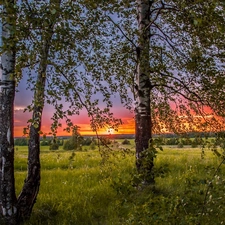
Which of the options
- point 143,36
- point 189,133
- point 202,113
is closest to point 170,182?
point 189,133

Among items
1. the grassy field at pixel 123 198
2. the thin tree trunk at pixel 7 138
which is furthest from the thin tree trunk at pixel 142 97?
the thin tree trunk at pixel 7 138

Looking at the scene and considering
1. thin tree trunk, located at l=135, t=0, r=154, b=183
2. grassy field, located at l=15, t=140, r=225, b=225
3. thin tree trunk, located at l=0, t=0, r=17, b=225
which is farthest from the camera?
thin tree trunk, located at l=135, t=0, r=154, b=183

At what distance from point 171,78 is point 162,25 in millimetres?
2475

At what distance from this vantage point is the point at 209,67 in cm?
983

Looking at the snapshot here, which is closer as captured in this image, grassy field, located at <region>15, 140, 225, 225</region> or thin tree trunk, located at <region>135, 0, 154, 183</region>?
grassy field, located at <region>15, 140, 225, 225</region>


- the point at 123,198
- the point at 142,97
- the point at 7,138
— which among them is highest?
the point at 142,97

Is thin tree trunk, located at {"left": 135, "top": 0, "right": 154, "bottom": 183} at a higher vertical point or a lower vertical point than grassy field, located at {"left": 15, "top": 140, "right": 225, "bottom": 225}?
higher

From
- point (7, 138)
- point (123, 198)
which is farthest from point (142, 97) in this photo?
point (123, 198)

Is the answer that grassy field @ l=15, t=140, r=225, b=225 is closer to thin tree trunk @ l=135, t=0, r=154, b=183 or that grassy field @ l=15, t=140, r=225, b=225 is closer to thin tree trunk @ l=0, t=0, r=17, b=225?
thin tree trunk @ l=0, t=0, r=17, b=225

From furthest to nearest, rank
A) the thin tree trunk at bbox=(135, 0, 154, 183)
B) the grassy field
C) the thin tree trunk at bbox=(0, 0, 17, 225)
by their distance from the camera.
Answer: the thin tree trunk at bbox=(135, 0, 154, 183) → the thin tree trunk at bbox=(0, 0, 17, 225) → the grassy field

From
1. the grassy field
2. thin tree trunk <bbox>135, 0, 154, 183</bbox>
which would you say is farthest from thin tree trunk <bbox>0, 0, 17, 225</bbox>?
thin tree trunk <bbox>135, 0, 154, 183</bbox>

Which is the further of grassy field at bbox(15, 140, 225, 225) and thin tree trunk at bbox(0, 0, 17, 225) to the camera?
thin tree trunk at bbox(0, 0, 17, 225)

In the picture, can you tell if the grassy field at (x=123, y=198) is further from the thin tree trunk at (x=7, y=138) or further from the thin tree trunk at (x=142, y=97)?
the thin tree trunk at (x=142, y=97)

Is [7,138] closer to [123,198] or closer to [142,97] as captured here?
[123,198]
